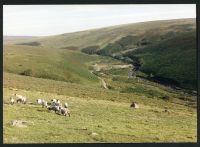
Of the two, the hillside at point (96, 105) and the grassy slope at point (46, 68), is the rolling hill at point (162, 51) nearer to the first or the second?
the hillside at point (96, 105)

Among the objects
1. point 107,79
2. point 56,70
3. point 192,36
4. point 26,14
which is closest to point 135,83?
point 107,79

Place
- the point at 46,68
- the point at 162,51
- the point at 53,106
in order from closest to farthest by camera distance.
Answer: the point at 53,106 → the point at 46,68 → the point at 162,51

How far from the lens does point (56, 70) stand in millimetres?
78125

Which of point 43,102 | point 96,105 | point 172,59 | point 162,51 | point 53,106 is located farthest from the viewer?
point 162,51

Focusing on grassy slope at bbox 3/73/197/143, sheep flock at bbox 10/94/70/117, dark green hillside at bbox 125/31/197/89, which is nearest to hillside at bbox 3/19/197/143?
grassy slope at bbox 3/73/197/143

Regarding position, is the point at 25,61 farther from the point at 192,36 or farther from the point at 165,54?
the point at 192,36

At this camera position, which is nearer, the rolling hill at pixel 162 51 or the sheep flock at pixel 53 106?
the sheep flock at pixel 53 106

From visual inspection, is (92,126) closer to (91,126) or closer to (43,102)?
(91,126)

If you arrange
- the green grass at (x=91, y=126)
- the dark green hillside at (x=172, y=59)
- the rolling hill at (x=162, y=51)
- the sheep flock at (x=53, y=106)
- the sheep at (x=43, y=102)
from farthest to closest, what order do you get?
1. the rolling hill at (x=162, y=51)
2. the dark green hillside at (x=172, y=59)
3. the sheep at (x=43, y=102)
4. the sheep flock at (x=53, y=106)
5. the green grass at (x=91, y=126)

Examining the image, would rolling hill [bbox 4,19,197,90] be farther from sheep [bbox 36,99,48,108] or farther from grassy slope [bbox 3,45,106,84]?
sheep [bbox 36,99,48,108]

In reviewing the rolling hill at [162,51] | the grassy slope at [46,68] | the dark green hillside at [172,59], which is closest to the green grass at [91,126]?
the grassy slope at [46,68]

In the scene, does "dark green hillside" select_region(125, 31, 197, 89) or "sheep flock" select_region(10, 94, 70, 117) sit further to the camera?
"dark green hillside" select_region(125, 31, 197, 89)

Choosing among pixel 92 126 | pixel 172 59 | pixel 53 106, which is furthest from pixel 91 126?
pixel 172 59

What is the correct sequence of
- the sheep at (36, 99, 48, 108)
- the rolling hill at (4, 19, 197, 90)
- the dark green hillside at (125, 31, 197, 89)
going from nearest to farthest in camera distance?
1. the sheep at (36, 99, 48, 108)
2. the dark green hillside at (125, 31, 197, 89)
3. the rolling hill at (4, 19, 197, 90)
